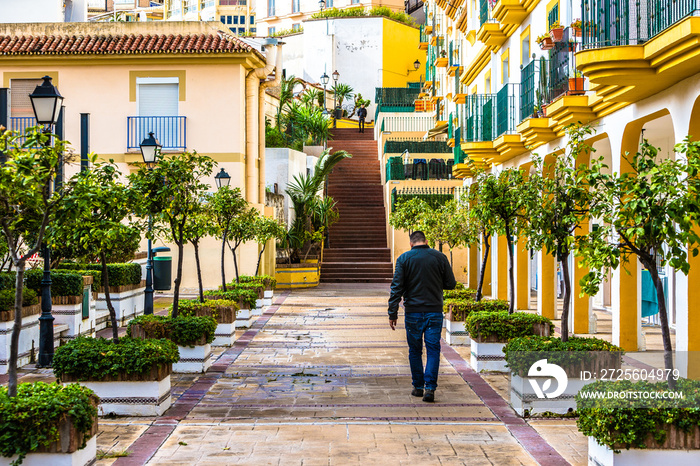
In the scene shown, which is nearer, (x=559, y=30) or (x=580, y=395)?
(x=580, y=395)

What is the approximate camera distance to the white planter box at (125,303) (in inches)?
640

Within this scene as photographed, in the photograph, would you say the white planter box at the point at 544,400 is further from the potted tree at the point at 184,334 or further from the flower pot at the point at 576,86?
the flower pot at the point at 576,86

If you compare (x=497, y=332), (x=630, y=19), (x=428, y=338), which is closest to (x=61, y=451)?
(x=428, y=338)

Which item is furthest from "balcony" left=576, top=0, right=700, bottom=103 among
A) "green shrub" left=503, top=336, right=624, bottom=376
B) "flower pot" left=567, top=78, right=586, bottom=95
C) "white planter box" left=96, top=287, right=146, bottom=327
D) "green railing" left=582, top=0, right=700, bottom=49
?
"white planter box" left=96, top=287, right=146, bottom=327

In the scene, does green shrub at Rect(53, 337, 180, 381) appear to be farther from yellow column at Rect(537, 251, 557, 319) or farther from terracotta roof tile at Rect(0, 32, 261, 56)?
terracotta roof tile at Rect(0, 32, 261, 56)

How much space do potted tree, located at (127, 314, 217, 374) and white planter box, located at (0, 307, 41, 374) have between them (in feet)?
5.84

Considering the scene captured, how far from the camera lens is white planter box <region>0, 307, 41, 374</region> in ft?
35.7

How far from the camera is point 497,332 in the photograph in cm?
1102

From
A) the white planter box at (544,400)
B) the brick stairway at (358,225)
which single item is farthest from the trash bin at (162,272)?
the white planter box at (544,400)

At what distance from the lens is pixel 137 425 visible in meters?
8.05

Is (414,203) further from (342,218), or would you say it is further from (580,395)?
(580,395)

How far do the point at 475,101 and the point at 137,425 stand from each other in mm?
15009

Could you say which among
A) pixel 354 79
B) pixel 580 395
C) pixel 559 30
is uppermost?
pixel 354 79

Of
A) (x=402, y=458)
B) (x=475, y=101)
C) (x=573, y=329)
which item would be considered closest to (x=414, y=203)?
(x=475, y=101)
